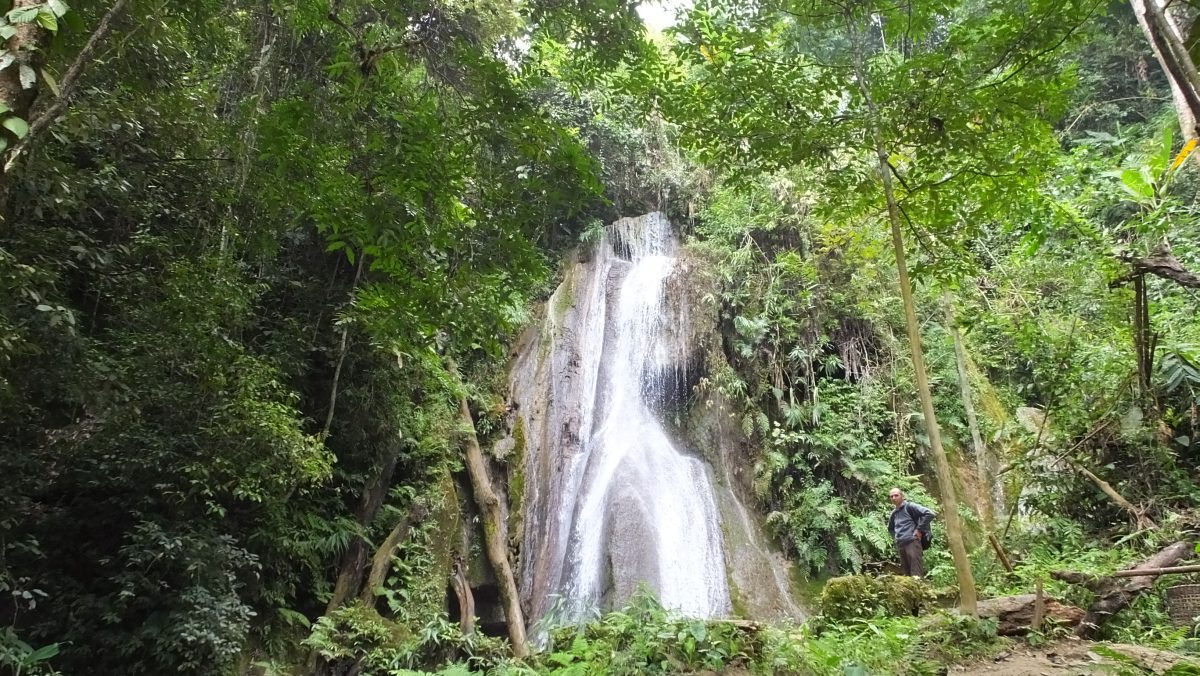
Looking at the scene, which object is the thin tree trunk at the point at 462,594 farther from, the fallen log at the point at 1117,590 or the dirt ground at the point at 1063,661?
the fallen log at the point at 1117,590

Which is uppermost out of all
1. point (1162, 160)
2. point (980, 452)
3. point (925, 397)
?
point (1162, 160)

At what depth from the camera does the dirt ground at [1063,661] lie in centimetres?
324

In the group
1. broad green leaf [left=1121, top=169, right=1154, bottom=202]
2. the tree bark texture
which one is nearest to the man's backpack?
the tree bark texture

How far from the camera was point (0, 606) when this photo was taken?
461 centimetres

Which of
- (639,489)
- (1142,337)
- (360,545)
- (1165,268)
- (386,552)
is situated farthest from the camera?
(639,489)

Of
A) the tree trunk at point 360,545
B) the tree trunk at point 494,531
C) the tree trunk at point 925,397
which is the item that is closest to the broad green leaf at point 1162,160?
the tree trunk at point 925,397

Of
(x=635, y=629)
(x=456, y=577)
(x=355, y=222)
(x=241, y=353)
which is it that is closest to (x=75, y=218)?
(x=241, y=353)

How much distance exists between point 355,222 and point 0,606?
14.3 ft

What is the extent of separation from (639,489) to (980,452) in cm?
545

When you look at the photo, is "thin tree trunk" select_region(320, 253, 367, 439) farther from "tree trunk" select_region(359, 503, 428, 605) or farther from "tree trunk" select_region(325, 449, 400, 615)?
"tree trunk" select_region(359, 503, 428, 605)

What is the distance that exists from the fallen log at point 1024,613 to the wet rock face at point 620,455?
14.6ft

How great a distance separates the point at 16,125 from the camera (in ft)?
6.32

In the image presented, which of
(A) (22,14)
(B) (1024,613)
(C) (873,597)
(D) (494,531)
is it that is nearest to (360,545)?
(D) (494,531)

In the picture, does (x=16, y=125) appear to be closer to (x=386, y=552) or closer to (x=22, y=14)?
(x=22, y=14)
